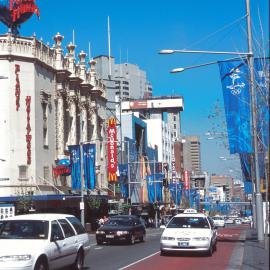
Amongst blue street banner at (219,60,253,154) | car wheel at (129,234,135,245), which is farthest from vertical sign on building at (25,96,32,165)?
blue street banner at (219,60,253,154)

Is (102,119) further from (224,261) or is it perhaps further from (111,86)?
(224,261)

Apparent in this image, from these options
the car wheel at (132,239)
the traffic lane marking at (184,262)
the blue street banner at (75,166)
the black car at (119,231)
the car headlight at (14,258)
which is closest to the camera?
the car headlight at (14,258)

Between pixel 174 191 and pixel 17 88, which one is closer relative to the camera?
pixel 17 88

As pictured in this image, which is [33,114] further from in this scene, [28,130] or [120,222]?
[120,222]

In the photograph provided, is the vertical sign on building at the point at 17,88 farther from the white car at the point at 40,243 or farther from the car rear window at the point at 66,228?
the car rear window at the point at 66,228

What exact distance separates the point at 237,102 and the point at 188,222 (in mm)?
5243

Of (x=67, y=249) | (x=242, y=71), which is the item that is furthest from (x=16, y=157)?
(x=67, y=249)

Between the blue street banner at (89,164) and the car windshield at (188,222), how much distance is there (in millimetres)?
29131

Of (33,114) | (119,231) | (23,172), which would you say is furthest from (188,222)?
(33,114)

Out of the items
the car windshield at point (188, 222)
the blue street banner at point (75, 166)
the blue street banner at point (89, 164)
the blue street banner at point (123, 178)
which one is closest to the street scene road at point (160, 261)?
the car windshield at point (188, 222)

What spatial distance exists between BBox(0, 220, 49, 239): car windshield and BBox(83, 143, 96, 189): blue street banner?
122 feet

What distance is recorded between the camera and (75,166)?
5084 cm

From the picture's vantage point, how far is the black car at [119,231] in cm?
3027

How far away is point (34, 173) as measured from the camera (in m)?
47.2
